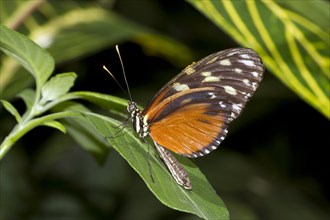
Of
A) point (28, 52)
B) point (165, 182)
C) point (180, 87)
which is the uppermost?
point (28, 52)

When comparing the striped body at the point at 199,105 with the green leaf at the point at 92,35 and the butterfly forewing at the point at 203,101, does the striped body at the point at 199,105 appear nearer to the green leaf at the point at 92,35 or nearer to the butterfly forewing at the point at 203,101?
the butterfly forewing at the point at 203,101

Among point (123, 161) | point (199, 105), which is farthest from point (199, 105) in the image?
point (123, 161)

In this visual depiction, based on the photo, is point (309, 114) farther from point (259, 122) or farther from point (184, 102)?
point (184, 102)

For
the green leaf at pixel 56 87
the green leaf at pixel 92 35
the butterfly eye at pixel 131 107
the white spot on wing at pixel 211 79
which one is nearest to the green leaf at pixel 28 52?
the green leaf at pixel 56 87

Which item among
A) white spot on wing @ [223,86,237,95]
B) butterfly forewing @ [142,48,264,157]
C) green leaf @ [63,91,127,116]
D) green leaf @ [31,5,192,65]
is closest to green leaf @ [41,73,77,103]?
green leaf @ [63,91,127,116]

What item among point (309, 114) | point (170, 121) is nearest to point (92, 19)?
point (309, 114)

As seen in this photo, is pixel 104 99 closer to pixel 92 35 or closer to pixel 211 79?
pixel 211 79

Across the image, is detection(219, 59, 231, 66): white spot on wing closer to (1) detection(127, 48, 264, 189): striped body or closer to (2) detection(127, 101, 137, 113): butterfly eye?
(1) detection(127, 48, 264, 189): striped body
